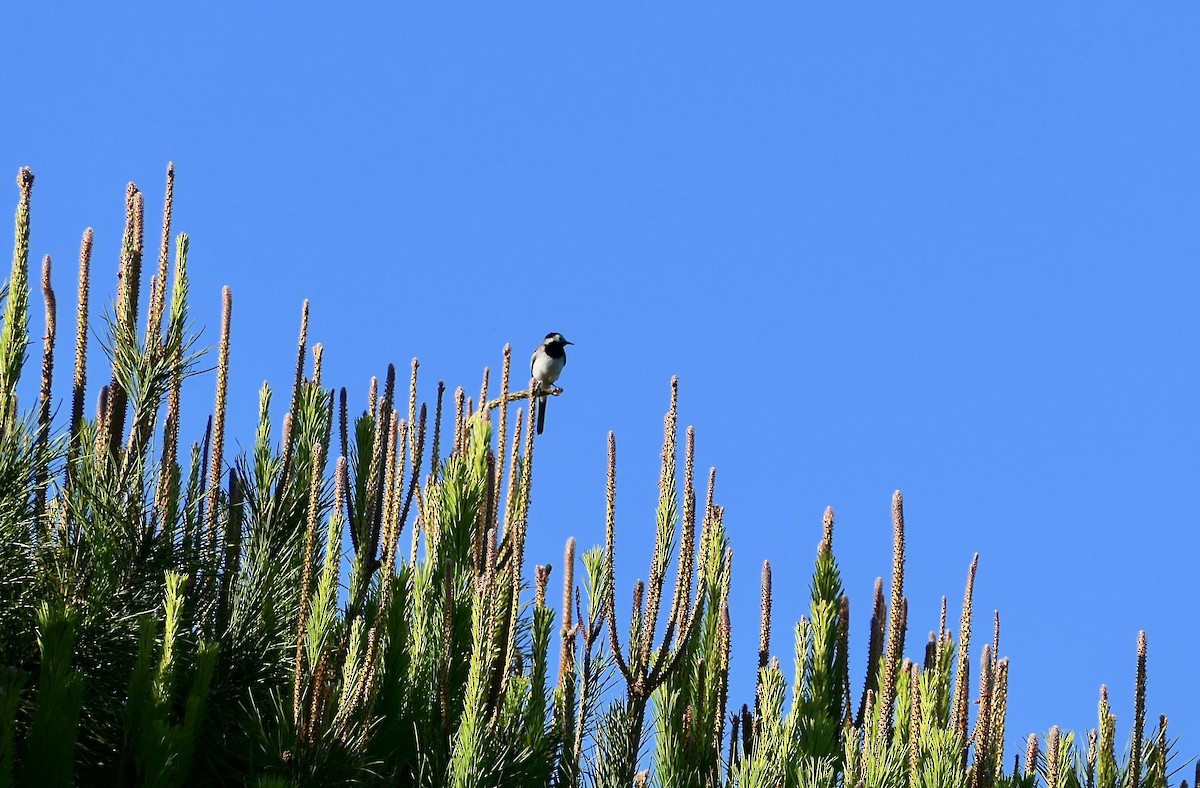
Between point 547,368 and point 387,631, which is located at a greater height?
point 547,368

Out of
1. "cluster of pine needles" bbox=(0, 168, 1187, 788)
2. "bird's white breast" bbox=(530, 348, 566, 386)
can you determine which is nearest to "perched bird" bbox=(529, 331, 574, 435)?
"bird's white breast" bbox=(530, 348, 566, 386)

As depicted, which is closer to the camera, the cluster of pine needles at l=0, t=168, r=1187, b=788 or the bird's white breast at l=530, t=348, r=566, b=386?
the cluster of pine needles at l=0, t=168, r=1187, b=788

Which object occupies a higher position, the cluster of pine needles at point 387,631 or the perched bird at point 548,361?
the perched bird at point 548,361

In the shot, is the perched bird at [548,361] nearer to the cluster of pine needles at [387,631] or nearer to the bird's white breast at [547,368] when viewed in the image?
the bird's white breast at [547,368]

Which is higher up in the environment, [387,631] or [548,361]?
[548,361]

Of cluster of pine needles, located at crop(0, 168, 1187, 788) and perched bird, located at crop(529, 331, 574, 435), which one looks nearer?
cluster of pine needles, located at crop(0, 168, 1187, 788)

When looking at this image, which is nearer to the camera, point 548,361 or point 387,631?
point 387,631

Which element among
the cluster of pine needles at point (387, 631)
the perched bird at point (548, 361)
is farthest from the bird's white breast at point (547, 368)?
the cluster of pine needles at point (387, 631)

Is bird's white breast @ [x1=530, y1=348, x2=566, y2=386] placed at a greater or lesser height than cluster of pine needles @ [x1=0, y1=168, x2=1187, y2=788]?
greater

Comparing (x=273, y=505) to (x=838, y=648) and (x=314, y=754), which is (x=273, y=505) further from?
(x=838, y=648)

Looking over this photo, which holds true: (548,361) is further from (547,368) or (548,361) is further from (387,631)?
(387,631)

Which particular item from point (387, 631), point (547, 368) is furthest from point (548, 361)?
point (387, 631)

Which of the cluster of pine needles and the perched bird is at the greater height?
the perched bird

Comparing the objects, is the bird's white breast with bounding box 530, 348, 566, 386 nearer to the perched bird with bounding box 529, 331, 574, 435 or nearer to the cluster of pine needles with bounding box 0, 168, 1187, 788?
the perched bird with bounding box 529, 331, 574, 435
